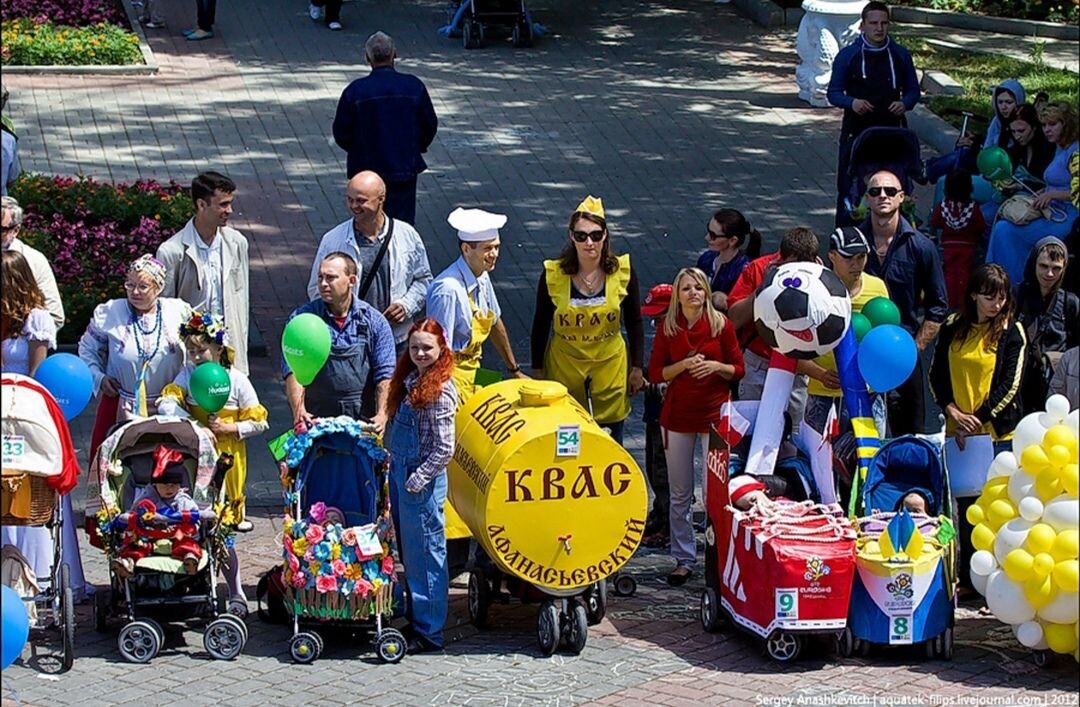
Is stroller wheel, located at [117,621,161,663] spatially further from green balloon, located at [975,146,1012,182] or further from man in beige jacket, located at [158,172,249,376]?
green balloon, located at [975,146,1012,182]

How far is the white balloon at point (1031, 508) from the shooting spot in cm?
842

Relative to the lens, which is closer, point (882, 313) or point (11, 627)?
point (11, 627)

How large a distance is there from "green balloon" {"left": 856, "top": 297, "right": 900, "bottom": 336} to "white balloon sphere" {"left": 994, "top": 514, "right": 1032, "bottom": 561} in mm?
1315

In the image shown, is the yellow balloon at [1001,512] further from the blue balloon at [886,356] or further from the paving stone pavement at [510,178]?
the blue balloon at [886,356]

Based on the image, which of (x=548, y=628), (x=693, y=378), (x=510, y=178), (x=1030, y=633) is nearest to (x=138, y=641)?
(x=548, y=628)

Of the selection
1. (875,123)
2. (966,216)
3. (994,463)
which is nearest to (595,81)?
(875,123)

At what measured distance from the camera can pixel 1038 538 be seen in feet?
27.4

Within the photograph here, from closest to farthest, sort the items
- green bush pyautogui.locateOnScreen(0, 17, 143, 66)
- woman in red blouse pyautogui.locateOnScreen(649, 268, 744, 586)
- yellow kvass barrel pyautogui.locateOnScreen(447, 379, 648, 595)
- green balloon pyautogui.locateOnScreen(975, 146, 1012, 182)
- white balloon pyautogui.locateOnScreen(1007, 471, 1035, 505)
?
white balloon pyautogui.locateOnScreen(1007, 471, 1035, 505) < yellow kvass barrel pyautogui.locateOnScreen(447, 379, 648, 595) < woman in red blouse pyautogui.locateOnScreen(649, 268, 744, 586) < green balloon pyautogui.locateOnScreen(975, 146, 1012, 182) < green bush pyautogui.locateOnScreen(0, 17, 143, 66)

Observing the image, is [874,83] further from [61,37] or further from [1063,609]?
[61,37]

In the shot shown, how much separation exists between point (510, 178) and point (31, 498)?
31.9 ft

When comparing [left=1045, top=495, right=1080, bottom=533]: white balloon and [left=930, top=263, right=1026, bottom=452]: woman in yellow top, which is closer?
[left=1045, top=495, right=1080, bottom=533]: white balloon

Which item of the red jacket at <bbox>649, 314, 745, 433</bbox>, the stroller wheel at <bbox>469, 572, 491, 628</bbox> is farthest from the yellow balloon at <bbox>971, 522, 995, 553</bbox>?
the stroller wheel at <bbox>469, 572, 491, 628</bbox>

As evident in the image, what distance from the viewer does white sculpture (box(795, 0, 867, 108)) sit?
20.4 meters

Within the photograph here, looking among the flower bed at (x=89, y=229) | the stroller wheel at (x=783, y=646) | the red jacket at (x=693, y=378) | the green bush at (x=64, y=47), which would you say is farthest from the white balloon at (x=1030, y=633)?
the green bush at (x=64, y=47)
